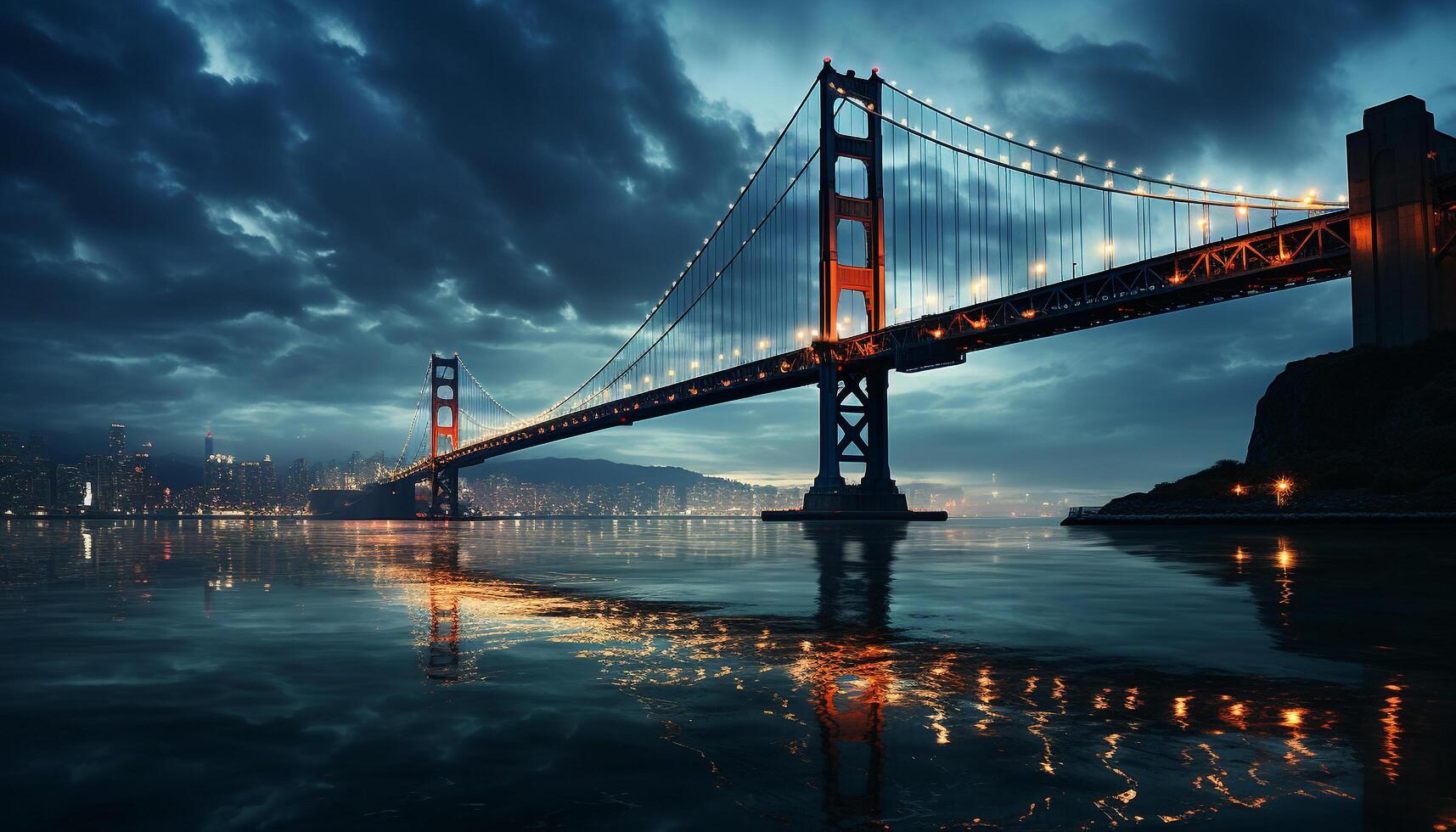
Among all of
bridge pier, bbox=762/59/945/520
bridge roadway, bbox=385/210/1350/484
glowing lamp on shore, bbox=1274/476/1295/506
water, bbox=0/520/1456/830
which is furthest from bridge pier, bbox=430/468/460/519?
water, bbox=0/520/1456/830

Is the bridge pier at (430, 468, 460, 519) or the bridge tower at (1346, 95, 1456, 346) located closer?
the bridge tower at (1346, 95, 1456, 346)

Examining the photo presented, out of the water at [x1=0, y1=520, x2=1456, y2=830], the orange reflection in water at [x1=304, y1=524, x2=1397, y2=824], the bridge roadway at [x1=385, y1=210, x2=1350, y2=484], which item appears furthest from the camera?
the bridge roadway at [x1=385, y1=210, x2=1350, y2=484]

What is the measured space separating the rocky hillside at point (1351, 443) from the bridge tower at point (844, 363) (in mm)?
21056

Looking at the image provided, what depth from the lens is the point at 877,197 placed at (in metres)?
77.1

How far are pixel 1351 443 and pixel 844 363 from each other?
114ft

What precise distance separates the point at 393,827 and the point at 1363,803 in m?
3.98

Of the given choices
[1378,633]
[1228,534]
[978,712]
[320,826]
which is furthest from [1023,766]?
[1228,534]

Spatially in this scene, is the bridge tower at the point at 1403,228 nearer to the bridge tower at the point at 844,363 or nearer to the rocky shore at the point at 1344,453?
the rocky shore at the point at 1344,453

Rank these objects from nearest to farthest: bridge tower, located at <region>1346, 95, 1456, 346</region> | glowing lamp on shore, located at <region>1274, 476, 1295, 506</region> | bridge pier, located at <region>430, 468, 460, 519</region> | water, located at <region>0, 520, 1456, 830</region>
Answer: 1. water, located at <region>0, 520, 1456, 830</region>
2. glowing lamp on shore, located at <region>1274, 476, 1295, 506</region>
3. bridge tower, located at <region>1346, 95, 1456, 346</region>
4. bridge pier, located at <region>430, 468, 460, 519</region>

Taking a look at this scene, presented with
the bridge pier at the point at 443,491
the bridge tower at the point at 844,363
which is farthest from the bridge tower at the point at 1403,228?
the bridge pier at the point at 443,491

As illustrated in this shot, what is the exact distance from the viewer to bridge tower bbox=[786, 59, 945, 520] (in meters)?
71.3

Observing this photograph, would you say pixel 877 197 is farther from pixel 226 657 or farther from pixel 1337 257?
pixel 226 657

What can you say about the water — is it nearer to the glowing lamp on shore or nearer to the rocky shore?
the rocky shore

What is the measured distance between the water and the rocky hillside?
30634 millimetres
